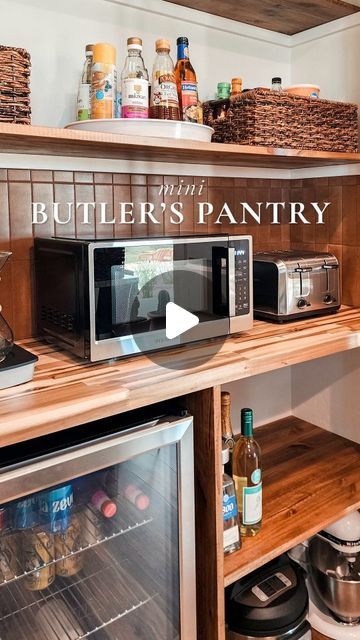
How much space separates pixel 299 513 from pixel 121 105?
1.21 meters

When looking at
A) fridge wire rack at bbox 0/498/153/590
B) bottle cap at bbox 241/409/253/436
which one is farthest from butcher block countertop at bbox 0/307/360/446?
fridge wire rack at bbox 0/498/153/590

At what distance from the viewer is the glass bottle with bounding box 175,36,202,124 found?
4.85 ft

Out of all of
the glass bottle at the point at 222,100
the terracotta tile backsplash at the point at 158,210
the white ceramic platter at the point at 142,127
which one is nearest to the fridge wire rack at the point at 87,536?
the terracotta tile backsplash at the point at 158,210

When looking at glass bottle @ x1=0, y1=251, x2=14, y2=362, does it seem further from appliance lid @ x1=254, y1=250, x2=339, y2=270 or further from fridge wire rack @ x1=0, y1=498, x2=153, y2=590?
appliance lid @ x1=254, y1=250, x2=339, y2=270

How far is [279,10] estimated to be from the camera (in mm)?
1764

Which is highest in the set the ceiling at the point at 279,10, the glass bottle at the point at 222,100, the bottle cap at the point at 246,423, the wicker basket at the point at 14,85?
the ceiling at the point at 279,10

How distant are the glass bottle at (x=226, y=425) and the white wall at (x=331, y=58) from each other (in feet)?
3.69

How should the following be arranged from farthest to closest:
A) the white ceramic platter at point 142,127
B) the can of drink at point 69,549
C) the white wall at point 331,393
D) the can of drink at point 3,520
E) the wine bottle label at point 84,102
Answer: the white wall at point 331,393
the wine bottle label at point 84,102
the white ceramic platter at point 142,127
the can of drink at point 69,549
the can of drink at point 3,520

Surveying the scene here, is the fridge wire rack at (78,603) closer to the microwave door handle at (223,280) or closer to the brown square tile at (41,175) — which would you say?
the microwave door handle at (223,280)

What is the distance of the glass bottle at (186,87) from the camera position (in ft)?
4.85

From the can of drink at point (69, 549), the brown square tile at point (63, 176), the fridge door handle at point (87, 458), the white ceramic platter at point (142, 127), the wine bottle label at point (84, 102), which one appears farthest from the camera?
the brown square tile at point (63, 176)

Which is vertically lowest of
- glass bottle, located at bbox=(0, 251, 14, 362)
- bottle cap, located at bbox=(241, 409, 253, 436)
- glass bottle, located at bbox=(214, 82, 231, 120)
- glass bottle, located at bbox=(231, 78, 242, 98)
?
bottle cap, located at bbox=(241, 409, 253, 436)

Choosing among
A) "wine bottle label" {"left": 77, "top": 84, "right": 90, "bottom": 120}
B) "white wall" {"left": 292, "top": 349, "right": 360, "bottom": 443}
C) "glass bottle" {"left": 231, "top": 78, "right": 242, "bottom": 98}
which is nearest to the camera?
"wine bottle label" {"left": 77, "top": 84, "right": 90, "bottom": 120}

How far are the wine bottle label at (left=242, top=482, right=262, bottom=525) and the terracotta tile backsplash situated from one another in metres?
0.73
